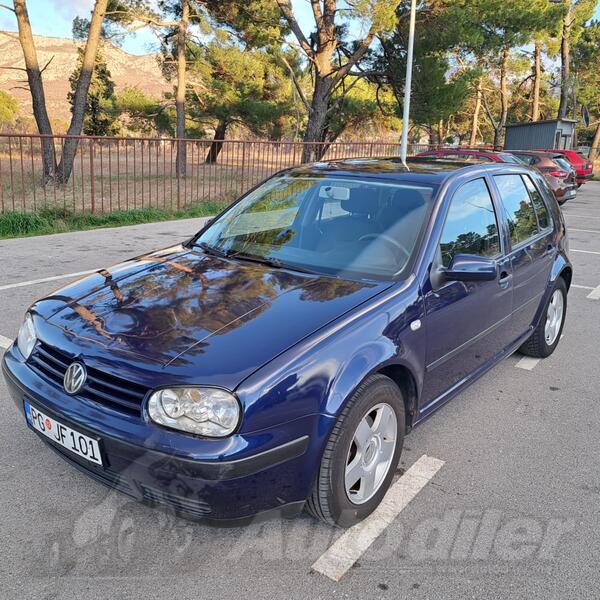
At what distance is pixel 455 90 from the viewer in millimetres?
22859

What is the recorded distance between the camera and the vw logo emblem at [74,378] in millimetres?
2436

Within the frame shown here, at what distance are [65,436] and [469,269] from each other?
6.82 feet

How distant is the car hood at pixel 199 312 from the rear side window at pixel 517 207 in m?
1.50

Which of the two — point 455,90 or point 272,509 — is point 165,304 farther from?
point 455,90

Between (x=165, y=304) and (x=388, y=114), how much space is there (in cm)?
2810

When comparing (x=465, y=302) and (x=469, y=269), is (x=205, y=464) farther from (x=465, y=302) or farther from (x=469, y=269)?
(x=465, y=302)

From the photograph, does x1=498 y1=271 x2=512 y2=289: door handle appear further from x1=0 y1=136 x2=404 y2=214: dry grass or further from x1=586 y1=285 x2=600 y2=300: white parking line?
x1=0 y1=136 x2=404 y2=214: dry grass

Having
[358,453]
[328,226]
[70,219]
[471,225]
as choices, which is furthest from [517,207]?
[70,219]

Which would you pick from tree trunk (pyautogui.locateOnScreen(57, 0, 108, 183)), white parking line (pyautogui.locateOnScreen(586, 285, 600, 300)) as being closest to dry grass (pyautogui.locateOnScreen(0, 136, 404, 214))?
tree trunk (pyautogui.locateOnScreen(57, 0, 108, 183))

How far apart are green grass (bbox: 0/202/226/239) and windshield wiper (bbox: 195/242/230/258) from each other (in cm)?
719

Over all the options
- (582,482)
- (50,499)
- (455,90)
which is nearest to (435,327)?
(582,482)

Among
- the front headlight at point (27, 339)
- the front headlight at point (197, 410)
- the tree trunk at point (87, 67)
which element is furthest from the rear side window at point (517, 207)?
the tree trunk at point (87, 67)

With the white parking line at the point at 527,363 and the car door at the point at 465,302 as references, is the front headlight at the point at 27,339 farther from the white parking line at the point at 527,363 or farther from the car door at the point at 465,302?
the white parking line at the point at 527,363

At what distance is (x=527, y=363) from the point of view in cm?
486
